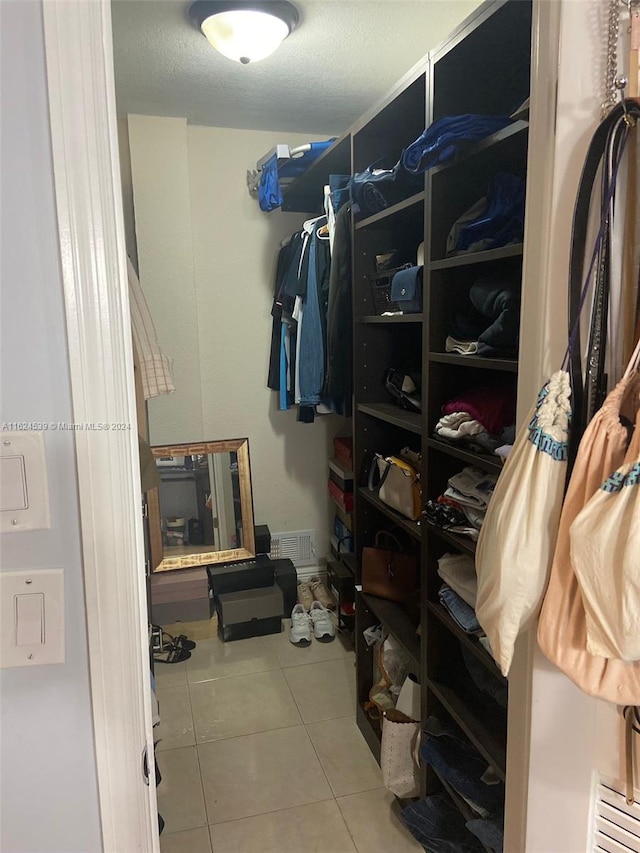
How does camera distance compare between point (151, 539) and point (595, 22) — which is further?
point (151, 539)

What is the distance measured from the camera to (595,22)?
0.83 m

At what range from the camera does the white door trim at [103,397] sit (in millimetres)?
652

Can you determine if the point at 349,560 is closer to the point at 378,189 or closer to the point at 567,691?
the point at 378,189

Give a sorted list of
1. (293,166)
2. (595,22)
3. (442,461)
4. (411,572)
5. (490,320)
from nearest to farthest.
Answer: (595,22) → (490,320) → (442,461) → (411,572) → (293,166)

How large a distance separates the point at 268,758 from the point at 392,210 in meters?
1.93

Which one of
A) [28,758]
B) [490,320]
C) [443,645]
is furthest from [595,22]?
[443,645]

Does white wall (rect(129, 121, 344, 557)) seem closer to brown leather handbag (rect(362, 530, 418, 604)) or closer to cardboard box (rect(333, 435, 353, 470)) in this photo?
cardboard box (rect(333, 435, 353, 470))

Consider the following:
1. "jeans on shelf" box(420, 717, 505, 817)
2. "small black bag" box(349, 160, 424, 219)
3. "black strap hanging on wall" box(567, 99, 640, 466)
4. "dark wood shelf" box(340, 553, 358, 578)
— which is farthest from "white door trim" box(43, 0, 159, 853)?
"dark wood shelf" box(340, 553, 358, 578)

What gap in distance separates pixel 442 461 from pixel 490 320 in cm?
41

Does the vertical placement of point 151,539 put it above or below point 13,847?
below

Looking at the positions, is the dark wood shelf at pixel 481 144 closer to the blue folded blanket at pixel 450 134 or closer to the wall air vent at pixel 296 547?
the blue folded blanket at pixel 450 134

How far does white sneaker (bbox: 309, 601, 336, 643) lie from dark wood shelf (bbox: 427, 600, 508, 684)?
131 centimetres

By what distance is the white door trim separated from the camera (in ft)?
2.14

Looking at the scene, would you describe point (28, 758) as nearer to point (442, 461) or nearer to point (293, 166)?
point (442, 461)
